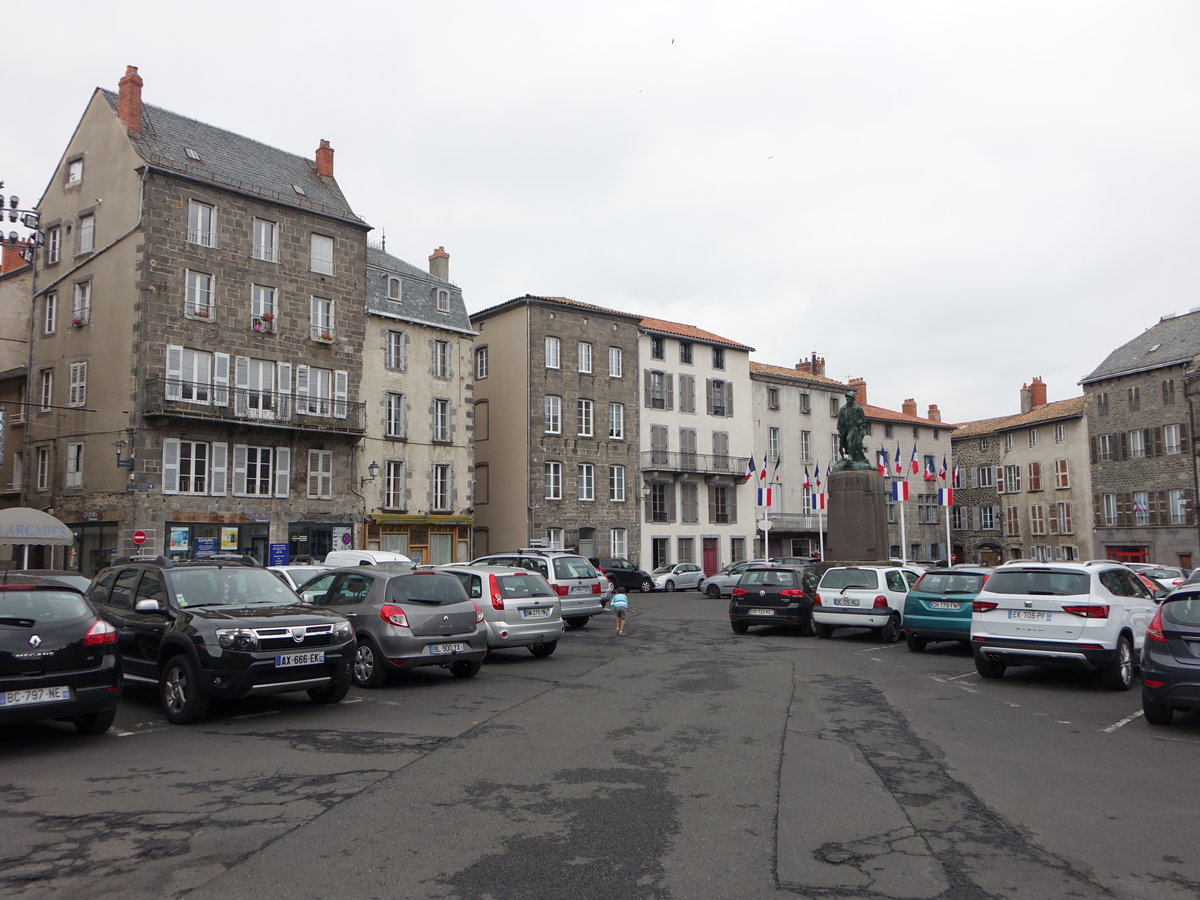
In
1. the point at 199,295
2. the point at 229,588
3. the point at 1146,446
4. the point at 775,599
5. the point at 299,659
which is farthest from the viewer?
the point at 1146,446

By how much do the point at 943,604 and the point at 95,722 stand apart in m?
13.0

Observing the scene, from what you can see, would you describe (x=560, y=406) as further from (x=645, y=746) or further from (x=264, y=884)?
(x=264, y=884)

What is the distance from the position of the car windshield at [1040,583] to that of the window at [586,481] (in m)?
33.2

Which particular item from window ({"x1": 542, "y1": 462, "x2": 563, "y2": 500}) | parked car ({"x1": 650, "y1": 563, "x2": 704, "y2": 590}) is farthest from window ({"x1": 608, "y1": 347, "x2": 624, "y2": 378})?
parked car ({"x1": 650, "y1": 563, "x2": 704, "y2": 590})

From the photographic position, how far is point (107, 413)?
30.2 m

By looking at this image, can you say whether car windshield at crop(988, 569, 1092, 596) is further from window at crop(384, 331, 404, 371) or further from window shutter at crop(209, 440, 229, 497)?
window at crop(384, 331, 404, 371)

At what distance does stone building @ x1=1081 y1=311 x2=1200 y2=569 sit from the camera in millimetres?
48906

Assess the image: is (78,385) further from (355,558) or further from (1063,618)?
(1063,618)

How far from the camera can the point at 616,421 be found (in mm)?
47062

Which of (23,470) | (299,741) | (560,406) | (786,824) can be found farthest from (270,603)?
(560,406)

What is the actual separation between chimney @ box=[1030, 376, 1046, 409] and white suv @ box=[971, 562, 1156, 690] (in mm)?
54369

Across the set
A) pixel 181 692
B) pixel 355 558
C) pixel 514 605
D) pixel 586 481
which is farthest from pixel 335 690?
pixel 586 481

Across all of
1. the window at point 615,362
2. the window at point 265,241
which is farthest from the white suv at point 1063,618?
the window at point 615,362

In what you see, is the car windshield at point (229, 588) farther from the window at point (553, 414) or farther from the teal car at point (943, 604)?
the window at point (553, 414)
